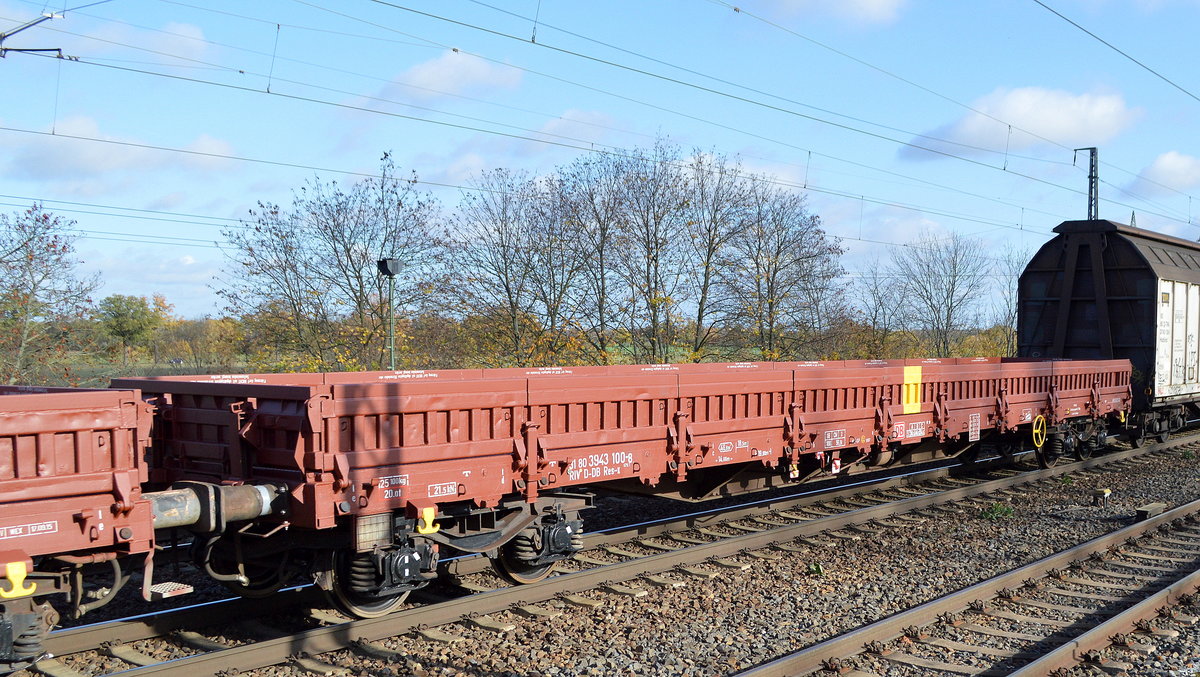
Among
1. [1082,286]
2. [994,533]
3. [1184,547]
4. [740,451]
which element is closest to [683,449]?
[740,451]

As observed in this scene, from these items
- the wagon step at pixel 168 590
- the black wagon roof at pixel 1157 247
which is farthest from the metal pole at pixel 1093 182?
the wagon step at pixel 168 590

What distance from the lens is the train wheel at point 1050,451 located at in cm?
1508

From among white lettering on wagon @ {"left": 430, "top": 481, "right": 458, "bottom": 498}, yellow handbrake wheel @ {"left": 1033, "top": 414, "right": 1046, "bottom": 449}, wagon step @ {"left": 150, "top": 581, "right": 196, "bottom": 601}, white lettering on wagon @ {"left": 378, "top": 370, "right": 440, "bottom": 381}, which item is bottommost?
wagon step @ {"left": 150, "top": 581, "right": 196, "bottom": 601}

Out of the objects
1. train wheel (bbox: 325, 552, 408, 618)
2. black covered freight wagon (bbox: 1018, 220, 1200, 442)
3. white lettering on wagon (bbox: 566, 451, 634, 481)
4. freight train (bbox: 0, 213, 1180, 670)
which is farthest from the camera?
black covered freight wagon (bbox: 1018, 220, 1200, 442)

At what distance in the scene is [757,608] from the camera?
287 inches

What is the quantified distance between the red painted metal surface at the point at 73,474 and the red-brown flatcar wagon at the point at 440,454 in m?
0.59

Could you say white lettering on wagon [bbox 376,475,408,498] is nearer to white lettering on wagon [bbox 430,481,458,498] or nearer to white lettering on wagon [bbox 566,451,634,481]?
white lettering on wagon [bbox 430,481,458,498]

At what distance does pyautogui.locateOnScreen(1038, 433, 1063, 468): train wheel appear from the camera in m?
15.1

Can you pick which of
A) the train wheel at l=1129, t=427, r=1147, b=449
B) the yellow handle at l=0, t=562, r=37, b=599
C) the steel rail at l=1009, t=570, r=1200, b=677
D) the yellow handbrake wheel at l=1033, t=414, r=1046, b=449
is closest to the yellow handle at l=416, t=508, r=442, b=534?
the yellow handle at l=0, t=562, r=37, b=599

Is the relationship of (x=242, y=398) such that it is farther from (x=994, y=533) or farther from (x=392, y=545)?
(x=994, y=533)

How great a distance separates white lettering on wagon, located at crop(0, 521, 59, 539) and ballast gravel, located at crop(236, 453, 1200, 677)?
164cm

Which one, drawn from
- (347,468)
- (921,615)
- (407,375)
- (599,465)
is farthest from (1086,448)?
(347,468)

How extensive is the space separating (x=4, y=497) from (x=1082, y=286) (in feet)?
63.8

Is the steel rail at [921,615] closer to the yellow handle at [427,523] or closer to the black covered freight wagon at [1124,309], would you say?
the yellow handle at [427,523]
